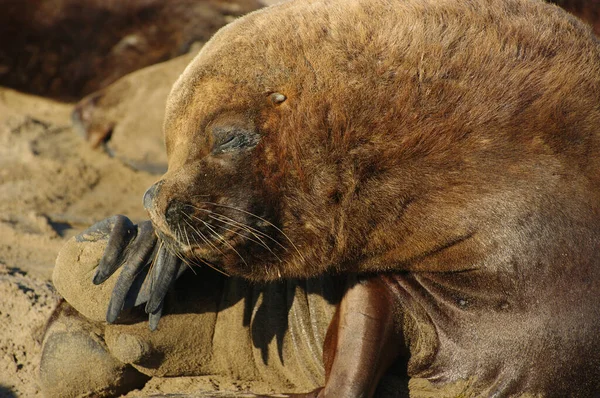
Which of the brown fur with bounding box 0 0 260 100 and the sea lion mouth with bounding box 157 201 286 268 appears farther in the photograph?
the brown fur with bounding box 0 0 260 100

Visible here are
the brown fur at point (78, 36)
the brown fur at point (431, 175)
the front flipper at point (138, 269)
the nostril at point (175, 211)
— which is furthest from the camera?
the brown fur at point (78, 36)

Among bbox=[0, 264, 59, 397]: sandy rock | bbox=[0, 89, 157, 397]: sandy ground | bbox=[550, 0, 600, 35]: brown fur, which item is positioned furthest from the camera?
bbox=[550, 0, 600, 35]: brown fur

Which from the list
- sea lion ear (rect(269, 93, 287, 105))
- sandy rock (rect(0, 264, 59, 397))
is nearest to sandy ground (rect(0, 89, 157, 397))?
sandy rock (rect(0, 264, 59, 397))

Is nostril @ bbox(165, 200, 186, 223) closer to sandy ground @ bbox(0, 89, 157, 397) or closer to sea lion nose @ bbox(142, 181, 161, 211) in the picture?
sea lion nose @ bbox(142, 181, 161, 211)

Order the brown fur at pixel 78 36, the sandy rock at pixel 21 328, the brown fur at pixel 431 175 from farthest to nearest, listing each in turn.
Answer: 1. the brown fur at pixel 78 36
2. the sandy rock at pixel 21 328
3. the brown fur at pixel 431 175

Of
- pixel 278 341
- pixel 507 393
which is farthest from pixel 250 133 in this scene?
pixel 507 393

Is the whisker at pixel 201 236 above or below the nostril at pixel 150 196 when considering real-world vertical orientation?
below

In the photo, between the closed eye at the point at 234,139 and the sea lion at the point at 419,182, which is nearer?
the sea lion at the point at 419,182

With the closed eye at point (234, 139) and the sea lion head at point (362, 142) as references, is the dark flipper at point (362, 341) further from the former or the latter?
the closed eye at point (234, 139)

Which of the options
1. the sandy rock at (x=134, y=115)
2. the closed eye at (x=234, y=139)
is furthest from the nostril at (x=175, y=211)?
the sandy rock at (x=134, y=115)

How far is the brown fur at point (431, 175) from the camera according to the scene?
283 centimetres

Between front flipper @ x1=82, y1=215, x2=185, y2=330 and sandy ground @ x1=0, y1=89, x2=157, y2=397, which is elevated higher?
front flipper @ x1=82, y1=215, x2=185, y2=330

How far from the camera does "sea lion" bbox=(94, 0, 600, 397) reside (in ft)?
9.30

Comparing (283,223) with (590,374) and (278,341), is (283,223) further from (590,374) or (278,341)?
(590,374)
